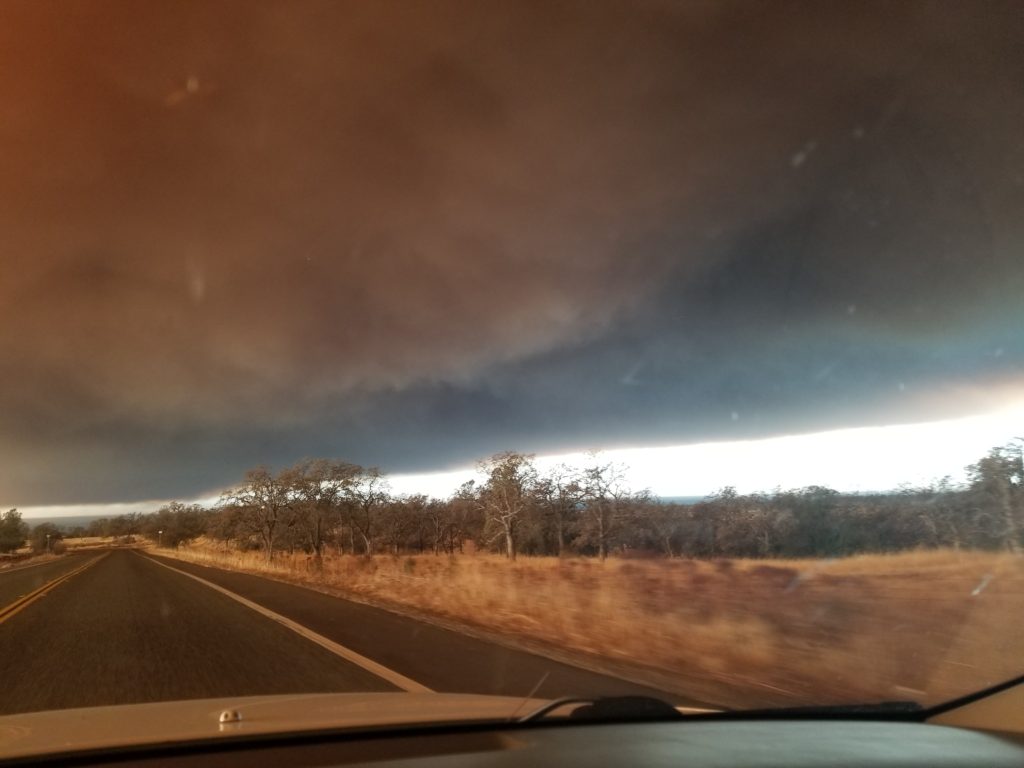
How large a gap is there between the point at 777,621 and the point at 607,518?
36.8 metres

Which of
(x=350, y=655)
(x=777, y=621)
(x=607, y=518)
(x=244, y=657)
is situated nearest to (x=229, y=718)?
(x=350, y=655)

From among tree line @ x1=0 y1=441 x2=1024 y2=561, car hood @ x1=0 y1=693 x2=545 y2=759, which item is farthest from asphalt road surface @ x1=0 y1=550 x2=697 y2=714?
tree line @ x1=0 y1=441 x2=1024 y2=561

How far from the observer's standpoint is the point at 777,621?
1276cm

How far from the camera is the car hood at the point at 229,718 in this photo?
426 cm

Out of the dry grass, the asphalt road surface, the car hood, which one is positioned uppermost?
the car hood

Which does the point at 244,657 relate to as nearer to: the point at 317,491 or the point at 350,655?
the point at 350,655

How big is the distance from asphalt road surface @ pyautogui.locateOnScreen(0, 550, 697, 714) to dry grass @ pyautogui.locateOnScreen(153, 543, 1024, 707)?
144 centimetres

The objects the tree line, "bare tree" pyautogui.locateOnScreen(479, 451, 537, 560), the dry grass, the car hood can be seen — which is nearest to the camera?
the car hood

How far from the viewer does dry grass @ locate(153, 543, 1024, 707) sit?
870cm

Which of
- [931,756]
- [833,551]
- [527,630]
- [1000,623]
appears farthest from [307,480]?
[931,756]

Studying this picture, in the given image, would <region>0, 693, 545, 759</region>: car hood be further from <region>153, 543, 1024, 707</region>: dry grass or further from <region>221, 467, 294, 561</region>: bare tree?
<region>221, 467, 294, 561</region>: bare tree

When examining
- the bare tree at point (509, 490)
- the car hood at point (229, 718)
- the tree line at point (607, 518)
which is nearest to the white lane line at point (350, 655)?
the car hood at point (229, 718)

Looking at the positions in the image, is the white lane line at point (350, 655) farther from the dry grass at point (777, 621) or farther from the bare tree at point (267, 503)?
the bare tree at point (267, 503)

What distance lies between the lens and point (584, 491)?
165 ft
